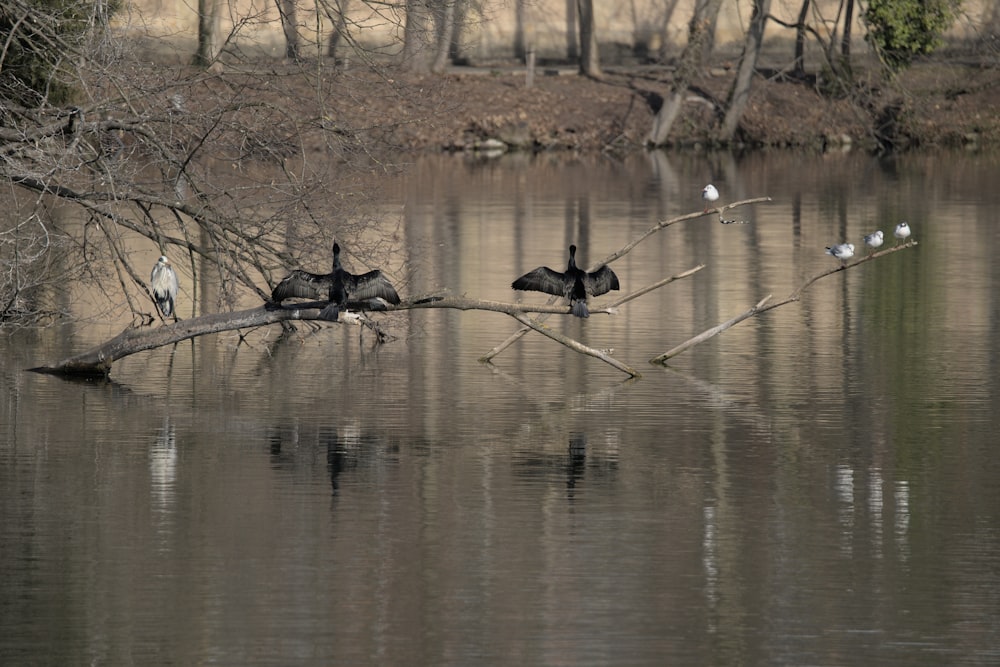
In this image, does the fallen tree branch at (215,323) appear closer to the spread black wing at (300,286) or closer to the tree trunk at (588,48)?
the spread black wing at (300,286)

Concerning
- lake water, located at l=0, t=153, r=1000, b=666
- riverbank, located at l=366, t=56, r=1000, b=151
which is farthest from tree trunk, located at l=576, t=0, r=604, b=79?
lake water, located at l=0, t=153, r=1000, b=666

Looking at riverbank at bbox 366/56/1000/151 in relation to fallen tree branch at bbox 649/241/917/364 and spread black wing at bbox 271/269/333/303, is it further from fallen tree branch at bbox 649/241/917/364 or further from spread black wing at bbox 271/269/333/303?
spread black wing at bbox 271/269/333/303

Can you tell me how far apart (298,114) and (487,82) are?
36.2 meters

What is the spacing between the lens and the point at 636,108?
54.7 meters

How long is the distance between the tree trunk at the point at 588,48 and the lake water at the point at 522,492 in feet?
114

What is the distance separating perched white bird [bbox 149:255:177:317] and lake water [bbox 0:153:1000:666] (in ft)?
1.63

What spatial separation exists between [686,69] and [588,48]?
8.85 metres

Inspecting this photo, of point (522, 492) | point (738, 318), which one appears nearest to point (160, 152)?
point (738, 318)

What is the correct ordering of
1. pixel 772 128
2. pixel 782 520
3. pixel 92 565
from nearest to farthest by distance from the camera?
pixel 92 565
pixel 782 520
pixel 772 128

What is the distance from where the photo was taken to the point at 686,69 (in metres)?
49.7

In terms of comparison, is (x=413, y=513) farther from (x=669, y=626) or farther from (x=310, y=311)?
(x=310, y=311)

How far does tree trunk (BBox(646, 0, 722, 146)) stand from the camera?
48438 mm

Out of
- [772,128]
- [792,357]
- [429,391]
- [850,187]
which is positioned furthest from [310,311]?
[772,128]

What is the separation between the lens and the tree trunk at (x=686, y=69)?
48438 millimetres
